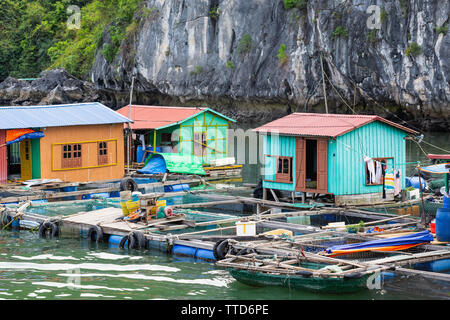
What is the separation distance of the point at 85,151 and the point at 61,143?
4.18 feet

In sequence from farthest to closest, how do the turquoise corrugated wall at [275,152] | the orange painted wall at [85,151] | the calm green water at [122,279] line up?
the orange painted wall at [85,151], the turquoise corrugated wall at [275,152], the calm green water at [122,279]

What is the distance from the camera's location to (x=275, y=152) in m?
28.4

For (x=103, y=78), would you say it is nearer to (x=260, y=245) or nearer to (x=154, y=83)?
(x=154, y=83)

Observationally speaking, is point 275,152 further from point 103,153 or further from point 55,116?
point 55,116

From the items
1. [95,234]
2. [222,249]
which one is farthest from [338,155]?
[95,234]

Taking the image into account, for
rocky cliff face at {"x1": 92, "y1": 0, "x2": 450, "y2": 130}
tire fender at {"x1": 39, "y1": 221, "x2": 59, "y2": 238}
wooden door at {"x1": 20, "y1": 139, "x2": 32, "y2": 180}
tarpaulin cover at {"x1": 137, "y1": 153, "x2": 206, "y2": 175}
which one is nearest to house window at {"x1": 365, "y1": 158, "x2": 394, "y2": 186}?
tire fender at {"x1": 39, "y1": 221, "x2": 59, "y2": 238}

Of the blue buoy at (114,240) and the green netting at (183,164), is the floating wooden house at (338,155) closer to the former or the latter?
the blue buoy at (114,240)

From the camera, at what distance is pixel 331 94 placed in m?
58.2

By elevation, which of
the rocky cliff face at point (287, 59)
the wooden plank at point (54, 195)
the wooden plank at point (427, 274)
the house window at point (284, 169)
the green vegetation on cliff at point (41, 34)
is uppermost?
the green vegetation on cliff at point (41, 34)

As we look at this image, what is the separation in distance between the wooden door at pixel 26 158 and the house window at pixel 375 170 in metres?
13.9

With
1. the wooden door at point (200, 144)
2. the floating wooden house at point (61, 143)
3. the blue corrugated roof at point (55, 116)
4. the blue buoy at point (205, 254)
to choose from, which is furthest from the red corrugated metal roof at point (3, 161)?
the blue buoy at point (205, 254)

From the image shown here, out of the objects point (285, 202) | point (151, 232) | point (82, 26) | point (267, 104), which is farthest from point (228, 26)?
point (151, 232)

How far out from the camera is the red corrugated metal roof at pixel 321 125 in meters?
26.7
